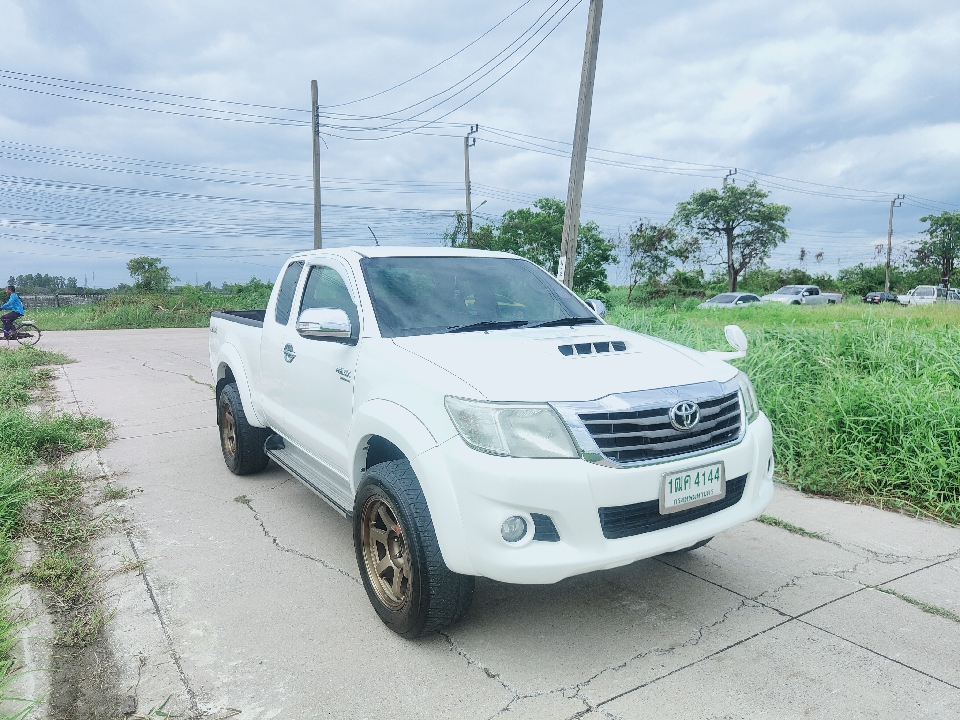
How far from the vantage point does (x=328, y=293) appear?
4203mm

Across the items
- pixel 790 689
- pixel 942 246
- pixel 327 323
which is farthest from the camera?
pixel 942 246

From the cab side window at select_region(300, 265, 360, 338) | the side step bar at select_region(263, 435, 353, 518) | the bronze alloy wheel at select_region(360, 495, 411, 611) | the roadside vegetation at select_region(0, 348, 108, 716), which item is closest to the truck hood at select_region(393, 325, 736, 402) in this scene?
the cab side window at select_region(300, 265, 360, 338)

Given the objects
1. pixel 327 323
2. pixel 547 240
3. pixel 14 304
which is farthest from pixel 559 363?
pixel 547 240

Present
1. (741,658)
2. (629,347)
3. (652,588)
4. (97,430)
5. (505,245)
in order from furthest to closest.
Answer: (505,245)
(97,430)
(652,588)
(629,347)
(741,658)

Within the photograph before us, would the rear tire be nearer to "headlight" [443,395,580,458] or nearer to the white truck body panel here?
the white truck body panel

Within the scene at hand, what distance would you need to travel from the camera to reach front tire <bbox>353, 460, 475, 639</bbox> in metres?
2.81

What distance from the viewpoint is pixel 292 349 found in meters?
4.29

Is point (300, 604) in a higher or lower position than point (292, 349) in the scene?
lower

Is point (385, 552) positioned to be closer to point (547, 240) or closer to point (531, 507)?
point (531, 507)

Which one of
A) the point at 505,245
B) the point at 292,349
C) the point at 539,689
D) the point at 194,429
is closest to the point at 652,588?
the point at 539,689

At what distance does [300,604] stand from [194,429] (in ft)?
15.0

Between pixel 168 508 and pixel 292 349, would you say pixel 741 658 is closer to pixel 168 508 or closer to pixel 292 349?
pixel 292 349

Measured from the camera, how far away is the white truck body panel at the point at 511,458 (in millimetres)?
2586

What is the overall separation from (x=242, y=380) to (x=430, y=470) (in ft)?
9.76
